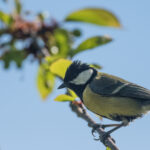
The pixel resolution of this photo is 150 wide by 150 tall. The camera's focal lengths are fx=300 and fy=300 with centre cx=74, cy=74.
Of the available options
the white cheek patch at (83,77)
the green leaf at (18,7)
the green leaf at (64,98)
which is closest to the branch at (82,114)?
the green leaf at (64,98)

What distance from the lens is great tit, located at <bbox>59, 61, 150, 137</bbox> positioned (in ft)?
10.2

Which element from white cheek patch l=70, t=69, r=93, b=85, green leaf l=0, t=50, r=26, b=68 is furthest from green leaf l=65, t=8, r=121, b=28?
white cheek patch l=70, t=69, r=93, b=85

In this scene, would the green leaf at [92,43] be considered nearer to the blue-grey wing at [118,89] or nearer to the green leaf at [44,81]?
the green leaf at [44,81]

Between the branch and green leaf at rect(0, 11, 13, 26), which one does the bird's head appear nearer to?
the branch

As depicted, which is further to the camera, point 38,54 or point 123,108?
point 123,108

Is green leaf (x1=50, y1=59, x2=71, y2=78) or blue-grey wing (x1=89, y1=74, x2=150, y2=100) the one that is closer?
green leaf (x1=50, y1=59, x2=71, y2=78)

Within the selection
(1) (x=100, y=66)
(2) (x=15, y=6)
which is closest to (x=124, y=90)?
(1) (x=100, y=66)

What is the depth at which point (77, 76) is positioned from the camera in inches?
135

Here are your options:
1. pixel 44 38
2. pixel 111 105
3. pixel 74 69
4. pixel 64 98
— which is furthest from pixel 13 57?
pixel 74 69

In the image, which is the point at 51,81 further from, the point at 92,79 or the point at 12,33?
the point at 92,79

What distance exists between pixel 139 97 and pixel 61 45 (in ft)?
6.05

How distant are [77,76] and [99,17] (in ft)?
6.81

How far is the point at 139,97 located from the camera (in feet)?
10.6

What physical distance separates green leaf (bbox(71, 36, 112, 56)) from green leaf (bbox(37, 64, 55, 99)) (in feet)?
0.77
